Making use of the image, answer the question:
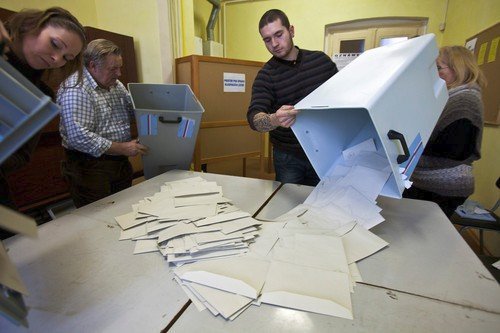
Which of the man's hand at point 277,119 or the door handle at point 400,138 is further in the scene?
the man's hand at point 277,119

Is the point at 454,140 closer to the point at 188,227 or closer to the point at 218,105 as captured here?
the point at 188,227

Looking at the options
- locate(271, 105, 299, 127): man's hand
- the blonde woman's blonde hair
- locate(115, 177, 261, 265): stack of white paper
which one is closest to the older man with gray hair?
locate(115, 177, 261, 265): stack of white paper

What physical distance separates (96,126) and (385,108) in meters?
1.24

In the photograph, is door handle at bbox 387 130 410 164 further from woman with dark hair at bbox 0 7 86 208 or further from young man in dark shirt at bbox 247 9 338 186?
woman with dark hair at bbox 0 7 86 208

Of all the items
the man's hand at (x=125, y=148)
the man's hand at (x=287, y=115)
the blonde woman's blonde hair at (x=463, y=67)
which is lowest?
the man's hand at (x=125, y=148)

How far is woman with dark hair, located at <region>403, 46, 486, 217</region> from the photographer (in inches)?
46.4

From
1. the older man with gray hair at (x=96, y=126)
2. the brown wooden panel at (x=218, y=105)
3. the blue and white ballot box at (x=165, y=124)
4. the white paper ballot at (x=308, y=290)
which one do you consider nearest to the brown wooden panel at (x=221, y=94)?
the brown wooden panel at (x=218, y=105)

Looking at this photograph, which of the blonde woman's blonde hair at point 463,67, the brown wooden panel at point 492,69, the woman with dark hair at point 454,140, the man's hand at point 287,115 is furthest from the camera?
the brown wooden panel at point 492,69

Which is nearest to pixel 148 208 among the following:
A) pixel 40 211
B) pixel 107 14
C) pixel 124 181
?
pixel 124 181

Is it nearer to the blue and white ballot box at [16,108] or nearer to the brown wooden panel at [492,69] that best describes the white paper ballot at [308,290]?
the blue and white ballot box at [16,108]

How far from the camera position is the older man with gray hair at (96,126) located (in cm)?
122

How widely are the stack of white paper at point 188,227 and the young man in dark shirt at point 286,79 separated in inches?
20.4

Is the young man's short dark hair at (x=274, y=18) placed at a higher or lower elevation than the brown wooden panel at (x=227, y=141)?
higher

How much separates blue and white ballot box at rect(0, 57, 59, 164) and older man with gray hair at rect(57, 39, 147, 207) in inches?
37.7
